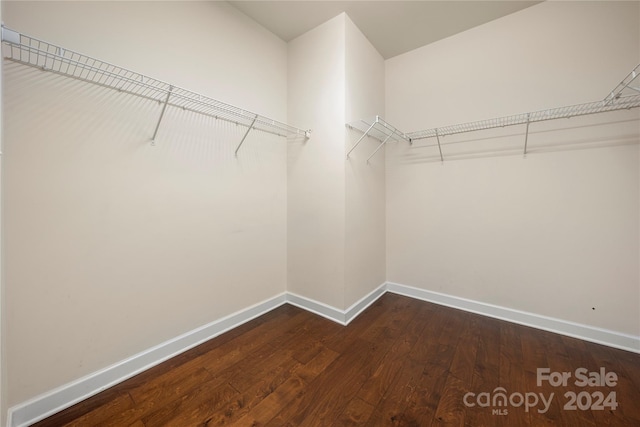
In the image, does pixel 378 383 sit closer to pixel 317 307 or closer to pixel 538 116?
pixel 317 307

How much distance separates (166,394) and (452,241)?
2.52m

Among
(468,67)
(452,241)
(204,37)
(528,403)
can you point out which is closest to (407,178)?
(452,241)

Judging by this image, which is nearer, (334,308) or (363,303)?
(334,308)

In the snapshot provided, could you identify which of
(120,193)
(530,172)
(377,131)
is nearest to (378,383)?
(120,193)

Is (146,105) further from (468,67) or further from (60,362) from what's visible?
(468,67)

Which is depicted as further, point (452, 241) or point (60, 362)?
point (452, 241)

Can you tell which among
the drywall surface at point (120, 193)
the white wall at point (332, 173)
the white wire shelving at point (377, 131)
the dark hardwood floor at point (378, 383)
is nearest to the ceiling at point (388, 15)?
the white wall at point (332, 173)

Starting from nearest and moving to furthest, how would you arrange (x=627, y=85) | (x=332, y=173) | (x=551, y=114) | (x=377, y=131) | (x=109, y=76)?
(x=109, y=76)
(x=627, y=85)
(x=551, y=114)
(x=332, y=173)
(x=377, y=131)

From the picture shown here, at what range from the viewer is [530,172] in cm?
200

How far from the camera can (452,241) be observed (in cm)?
239

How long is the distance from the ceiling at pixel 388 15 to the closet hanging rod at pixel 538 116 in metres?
0.90

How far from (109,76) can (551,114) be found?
9.95 ft

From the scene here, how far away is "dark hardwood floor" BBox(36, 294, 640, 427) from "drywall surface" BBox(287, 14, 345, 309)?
514mm

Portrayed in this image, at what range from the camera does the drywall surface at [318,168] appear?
210cm
